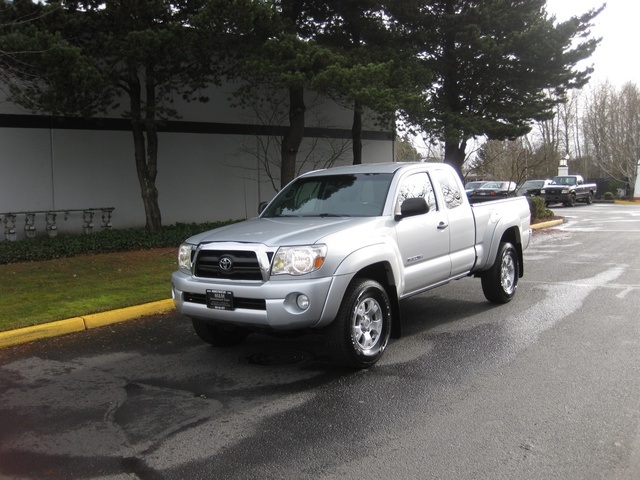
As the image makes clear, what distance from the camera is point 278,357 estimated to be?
6.08 m

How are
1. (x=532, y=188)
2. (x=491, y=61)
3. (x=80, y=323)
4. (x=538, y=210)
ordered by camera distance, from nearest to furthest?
(x=80, y=323), (x=491, y=61), (x=538, y=210), (x=532, y=188)

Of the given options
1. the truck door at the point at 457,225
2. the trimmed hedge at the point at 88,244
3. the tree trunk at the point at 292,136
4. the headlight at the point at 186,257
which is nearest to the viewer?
the headlight at the point at 186,257

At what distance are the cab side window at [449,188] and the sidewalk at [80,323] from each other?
4.07 m

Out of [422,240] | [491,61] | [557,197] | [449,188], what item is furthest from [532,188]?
[422,240]

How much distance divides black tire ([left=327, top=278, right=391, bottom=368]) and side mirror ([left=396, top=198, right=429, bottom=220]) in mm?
851

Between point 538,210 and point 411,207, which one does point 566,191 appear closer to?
point 538,210

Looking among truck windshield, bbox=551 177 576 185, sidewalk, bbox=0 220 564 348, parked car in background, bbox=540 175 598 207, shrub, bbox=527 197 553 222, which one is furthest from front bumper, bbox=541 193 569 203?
sidewalk, bbox=0 220 564 348

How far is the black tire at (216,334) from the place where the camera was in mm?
6340

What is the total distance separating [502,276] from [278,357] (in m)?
3.70

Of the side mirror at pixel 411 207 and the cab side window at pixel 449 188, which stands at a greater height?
the cab side window at pixel 449 188

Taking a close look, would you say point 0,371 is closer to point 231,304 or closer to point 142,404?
point 142,404

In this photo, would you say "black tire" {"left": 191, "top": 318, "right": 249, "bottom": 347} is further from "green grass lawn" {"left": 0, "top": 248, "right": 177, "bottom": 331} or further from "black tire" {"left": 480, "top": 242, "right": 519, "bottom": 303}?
"black tire" {"left": 480, "top": 242, "right": 519, "bottom": 303}

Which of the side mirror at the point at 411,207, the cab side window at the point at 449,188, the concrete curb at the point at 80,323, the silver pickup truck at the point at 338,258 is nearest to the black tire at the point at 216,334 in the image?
the silver pickup truck at the point at 338,258

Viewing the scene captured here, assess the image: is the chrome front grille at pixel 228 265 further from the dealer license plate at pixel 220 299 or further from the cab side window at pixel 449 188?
the cab side window at pixel 449 188
